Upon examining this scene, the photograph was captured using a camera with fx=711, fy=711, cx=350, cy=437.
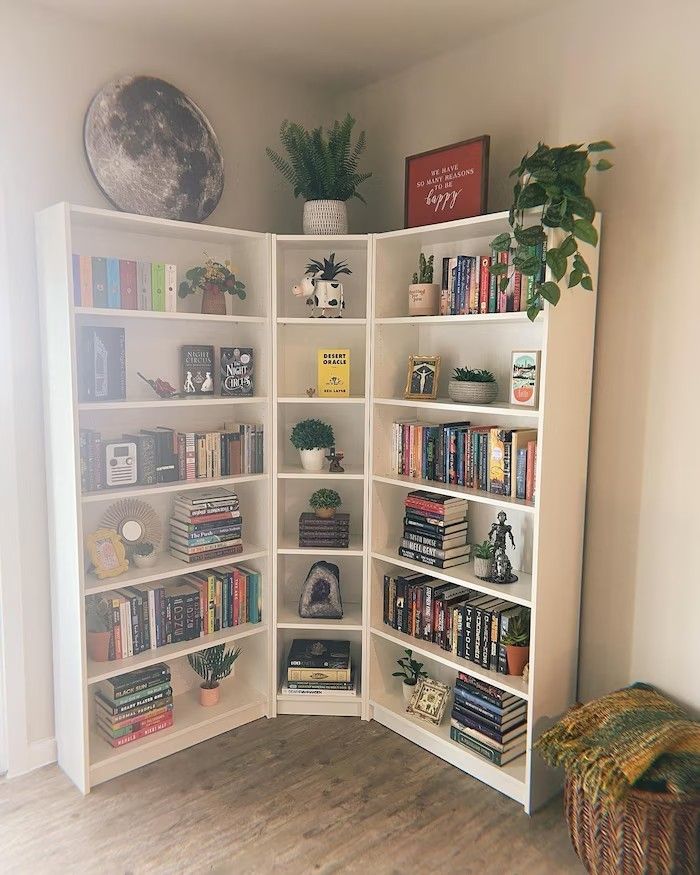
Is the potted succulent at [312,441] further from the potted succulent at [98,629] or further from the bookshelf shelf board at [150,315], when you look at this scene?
the potted succulent at [98,629]

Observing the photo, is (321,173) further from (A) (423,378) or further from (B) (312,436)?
(B) (312,436)

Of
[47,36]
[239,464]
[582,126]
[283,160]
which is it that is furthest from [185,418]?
[582,126]

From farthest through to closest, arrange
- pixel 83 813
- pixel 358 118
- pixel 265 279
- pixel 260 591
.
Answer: pixel 358 118 < pixel 260 591 < pixel 265 279 < pixel 83 813

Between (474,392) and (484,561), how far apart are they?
2.01 feet

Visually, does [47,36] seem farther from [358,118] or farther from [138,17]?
[358,118]

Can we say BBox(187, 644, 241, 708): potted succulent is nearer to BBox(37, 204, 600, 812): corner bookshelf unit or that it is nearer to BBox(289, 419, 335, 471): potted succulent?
BBox(37, 204, 600, 812): corner bookshelf unit

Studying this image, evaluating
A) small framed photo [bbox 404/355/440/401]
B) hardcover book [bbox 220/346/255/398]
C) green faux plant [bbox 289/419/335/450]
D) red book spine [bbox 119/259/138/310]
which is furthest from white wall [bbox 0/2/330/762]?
small framed photo [bbox 404/355/440/401]

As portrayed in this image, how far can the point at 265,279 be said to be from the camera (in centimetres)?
280

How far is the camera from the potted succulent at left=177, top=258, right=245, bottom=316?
8.96 feet

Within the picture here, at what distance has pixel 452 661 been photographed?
8.59 feet

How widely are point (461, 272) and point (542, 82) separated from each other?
2.38ft

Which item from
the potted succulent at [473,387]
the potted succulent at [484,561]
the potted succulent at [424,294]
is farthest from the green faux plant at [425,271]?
the potted succulent at [484,561]

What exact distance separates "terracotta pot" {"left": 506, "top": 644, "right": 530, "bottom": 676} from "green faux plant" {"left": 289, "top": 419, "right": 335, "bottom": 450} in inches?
42.3

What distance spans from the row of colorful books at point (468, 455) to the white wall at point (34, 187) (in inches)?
54.0
